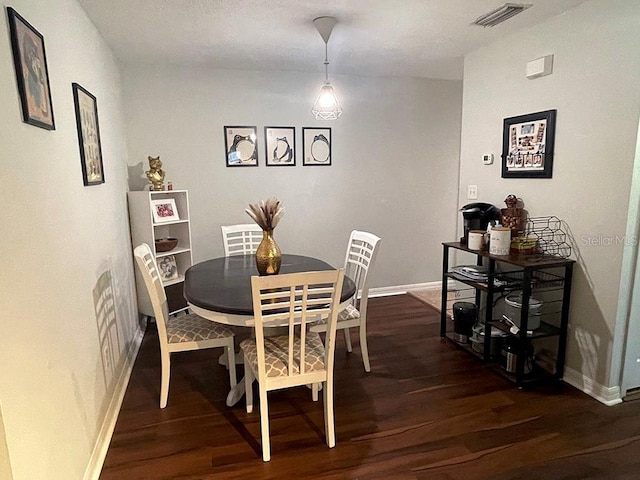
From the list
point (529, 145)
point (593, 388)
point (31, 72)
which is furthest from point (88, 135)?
point (593, 388)

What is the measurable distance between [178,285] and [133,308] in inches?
22.7

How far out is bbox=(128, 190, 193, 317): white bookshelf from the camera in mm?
3322

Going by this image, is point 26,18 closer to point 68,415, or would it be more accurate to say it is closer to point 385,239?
point 68,415

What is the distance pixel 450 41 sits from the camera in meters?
3.05

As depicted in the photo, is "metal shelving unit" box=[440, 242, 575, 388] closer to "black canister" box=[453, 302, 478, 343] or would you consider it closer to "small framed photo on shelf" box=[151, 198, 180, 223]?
"black canister" box=[453, 302, 478, 343]

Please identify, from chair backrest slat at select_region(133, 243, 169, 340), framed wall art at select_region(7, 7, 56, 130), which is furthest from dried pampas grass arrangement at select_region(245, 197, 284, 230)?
framed wall art at select_region(7, 7, 56, 130)

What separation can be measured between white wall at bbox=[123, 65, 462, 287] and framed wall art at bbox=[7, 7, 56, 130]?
213 centimetres

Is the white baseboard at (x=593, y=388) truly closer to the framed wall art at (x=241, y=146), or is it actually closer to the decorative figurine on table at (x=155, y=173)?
the framed wall art at (x=241, y=146)

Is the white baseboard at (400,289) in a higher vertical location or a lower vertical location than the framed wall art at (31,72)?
lower

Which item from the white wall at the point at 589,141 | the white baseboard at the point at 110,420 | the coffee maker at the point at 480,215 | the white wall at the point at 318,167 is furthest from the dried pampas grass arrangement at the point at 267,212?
the white wall at the point at 589,141

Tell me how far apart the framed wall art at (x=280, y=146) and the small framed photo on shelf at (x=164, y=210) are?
1.01m

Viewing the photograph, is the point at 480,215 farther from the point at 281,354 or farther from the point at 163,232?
the point at 163,232

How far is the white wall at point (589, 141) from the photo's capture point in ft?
7.29

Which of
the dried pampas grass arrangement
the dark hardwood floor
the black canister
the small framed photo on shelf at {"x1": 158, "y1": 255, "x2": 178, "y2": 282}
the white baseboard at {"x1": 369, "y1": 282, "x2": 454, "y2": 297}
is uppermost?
the dried pampas grass arrangement
